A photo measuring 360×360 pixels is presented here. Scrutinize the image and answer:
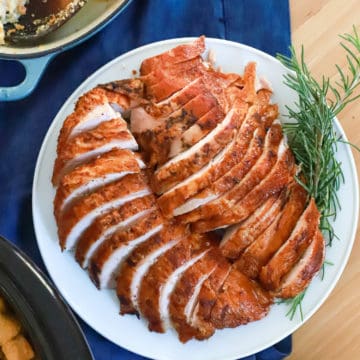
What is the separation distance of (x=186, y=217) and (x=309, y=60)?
60 centimetres

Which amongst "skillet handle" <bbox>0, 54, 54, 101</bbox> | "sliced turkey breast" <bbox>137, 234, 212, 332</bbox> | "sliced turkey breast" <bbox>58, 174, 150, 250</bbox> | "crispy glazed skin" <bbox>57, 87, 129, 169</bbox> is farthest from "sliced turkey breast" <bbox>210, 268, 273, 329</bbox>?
"skillet handle" <bbox>0, 54, 54, 101</bbox>

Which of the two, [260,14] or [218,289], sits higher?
[260,14]

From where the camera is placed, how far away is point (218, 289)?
1.62 metres

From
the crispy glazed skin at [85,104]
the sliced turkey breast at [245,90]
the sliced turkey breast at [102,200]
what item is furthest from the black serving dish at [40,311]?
the sliced turkey breast at [245,90]

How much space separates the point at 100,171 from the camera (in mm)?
1611

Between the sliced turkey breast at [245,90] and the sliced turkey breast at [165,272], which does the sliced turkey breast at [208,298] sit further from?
the sliced turkey breast at [245,90]

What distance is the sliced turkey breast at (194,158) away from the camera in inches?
63.1

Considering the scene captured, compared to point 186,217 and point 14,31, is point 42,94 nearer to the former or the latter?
point 14,31

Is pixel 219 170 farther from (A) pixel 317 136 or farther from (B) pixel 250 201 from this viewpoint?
(A) pixel 317 136

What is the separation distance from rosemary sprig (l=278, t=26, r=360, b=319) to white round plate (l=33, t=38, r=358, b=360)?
1.1 inches

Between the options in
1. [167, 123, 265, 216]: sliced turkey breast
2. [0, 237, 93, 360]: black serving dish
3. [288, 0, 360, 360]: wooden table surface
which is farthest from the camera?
[288, 0, 360, 360]: wooden table surface

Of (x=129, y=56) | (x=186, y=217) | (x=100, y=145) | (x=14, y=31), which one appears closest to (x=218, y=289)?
(x=186, y=217)

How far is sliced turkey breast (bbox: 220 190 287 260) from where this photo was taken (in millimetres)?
1627

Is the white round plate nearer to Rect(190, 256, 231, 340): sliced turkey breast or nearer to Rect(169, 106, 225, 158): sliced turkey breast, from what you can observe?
Rect(190, 256, 231, 340): sliced turkey breast
